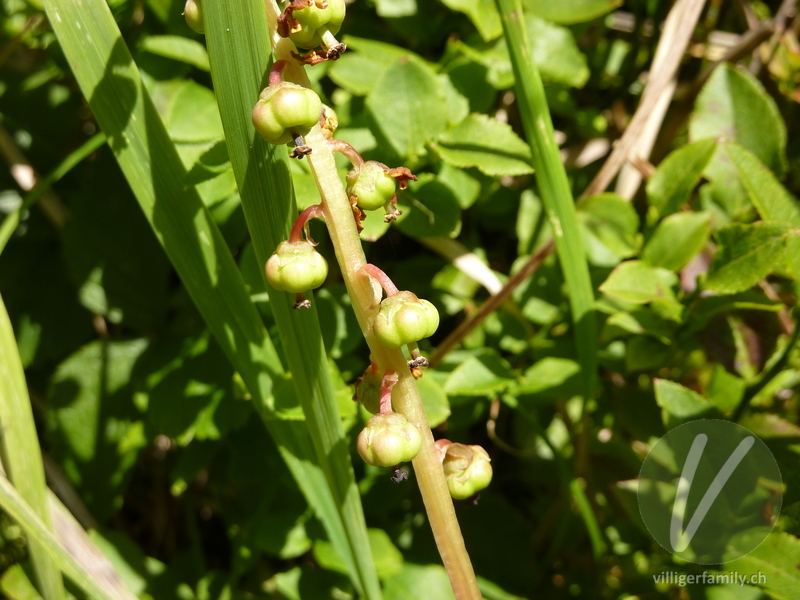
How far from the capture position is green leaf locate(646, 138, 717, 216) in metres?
1.17

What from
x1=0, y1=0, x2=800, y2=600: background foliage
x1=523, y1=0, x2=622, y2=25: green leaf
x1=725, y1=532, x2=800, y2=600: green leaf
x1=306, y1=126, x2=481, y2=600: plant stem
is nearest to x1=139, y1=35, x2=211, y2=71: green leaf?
x1=0, y1=0, x2=800, y2=600: background foliage

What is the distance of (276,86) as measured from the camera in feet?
1.95

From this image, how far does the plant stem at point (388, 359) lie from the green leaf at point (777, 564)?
0.41 meters

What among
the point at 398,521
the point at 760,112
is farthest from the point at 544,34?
the point at 398,521

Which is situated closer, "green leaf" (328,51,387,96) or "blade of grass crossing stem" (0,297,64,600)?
"blade of grass crossing stem" (0,297,64,600)

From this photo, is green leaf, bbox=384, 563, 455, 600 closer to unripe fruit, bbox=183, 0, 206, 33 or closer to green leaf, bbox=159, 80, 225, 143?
green leaf, bbox=159, 80, 225, 143

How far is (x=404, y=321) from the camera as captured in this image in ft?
2.07

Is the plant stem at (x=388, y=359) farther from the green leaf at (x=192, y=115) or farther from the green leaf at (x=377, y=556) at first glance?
the green leaf at (x=192, y=115)

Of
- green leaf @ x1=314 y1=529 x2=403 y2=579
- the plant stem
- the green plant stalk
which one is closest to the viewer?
the plant stem

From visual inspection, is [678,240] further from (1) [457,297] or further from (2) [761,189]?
(1) [457,297]

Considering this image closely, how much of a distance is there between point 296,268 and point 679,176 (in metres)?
0.83

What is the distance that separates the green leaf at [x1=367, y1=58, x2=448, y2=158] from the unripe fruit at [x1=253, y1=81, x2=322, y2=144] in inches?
18.5

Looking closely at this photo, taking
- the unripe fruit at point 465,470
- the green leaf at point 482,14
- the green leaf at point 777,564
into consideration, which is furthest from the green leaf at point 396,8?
the green leaf at point 777,564

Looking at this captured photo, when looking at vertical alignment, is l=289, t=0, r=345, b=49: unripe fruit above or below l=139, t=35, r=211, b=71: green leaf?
above
